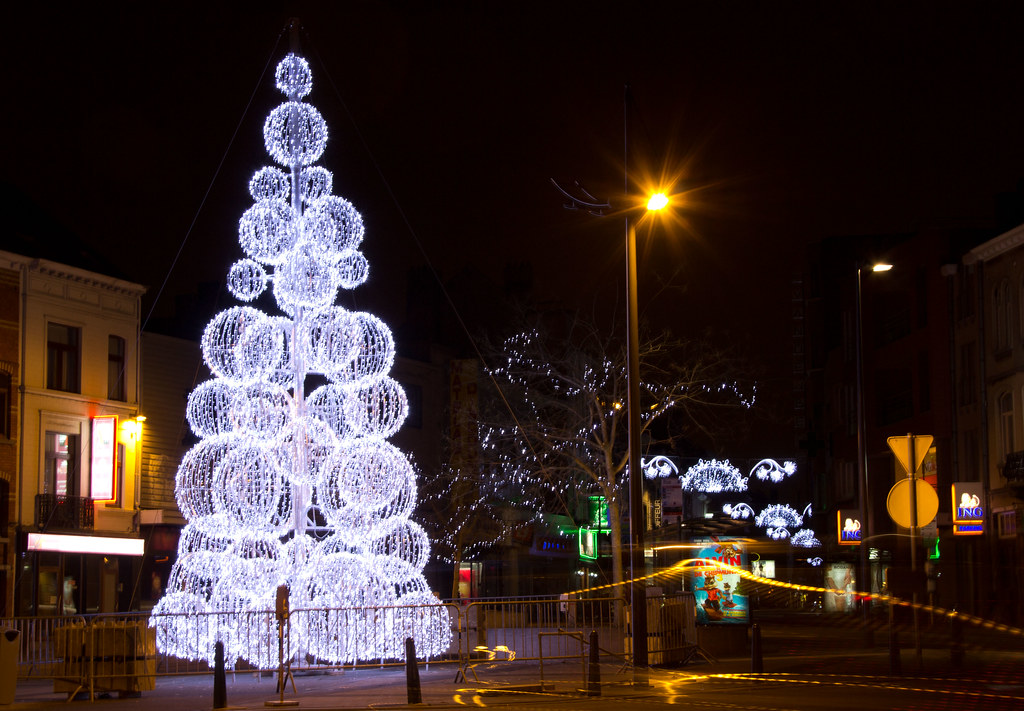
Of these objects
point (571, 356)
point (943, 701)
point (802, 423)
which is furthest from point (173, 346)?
point (802, 423)

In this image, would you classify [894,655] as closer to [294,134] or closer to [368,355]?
[368,355]

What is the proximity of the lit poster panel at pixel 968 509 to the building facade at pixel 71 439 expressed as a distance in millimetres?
23560

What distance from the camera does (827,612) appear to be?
45.2 m

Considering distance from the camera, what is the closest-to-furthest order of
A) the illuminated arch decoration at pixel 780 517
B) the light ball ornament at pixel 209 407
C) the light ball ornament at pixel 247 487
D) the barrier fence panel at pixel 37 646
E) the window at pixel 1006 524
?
1. the light ball ornament at pixel 247 487
2. the light ball ornament at pixel 209 407
3. the barrier fence panel at pixel 37 646
4. the window at pixel 1006 524
5. the illuminated arch decoration at pixel 780 517

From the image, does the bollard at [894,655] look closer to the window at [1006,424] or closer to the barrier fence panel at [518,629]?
the barrier fence panel at [518,629]

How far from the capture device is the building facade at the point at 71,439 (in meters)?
32.5

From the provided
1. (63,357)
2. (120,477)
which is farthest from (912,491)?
(63,357)

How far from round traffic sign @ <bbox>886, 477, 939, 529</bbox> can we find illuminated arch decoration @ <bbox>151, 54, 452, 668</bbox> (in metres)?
7.16

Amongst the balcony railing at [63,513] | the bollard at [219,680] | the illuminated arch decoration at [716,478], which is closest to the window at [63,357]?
the balcony railing at [63,513]

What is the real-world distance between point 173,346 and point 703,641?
2127 cm

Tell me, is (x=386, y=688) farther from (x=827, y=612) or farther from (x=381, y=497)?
(x=827, y=612)

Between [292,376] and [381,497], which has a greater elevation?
[292,376]

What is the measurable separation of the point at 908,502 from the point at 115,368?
26.5m

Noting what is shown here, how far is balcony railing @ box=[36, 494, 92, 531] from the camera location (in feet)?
107
